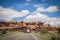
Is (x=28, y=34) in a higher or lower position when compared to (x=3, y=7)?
lower

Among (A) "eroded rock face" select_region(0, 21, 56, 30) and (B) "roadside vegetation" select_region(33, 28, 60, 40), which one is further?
(A) "eroded rock face" select_region(0, 21, 56, 30)

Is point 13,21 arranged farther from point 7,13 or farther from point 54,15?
point 54,15

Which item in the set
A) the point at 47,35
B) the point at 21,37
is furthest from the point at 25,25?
the point at 47,35

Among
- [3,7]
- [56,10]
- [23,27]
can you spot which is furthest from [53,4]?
[3,7]

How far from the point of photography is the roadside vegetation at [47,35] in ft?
20.2

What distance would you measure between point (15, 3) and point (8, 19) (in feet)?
1.97

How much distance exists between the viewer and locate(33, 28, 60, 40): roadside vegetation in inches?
243

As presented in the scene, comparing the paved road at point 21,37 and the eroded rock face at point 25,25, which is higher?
the eroded rock face at point 25,25

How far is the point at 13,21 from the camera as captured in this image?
626 cm

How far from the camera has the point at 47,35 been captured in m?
6.26

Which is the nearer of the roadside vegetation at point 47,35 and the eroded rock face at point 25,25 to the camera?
the roadside vegetation at point 47,35

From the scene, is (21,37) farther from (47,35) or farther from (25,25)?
(47,35)

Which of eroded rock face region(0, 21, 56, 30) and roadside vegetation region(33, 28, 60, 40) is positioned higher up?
eroded rock face region(0, 21, 56, 30)

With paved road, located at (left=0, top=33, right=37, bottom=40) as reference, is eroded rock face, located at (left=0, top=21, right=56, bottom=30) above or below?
above
